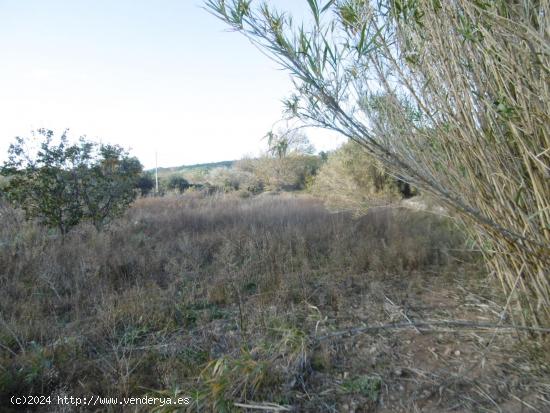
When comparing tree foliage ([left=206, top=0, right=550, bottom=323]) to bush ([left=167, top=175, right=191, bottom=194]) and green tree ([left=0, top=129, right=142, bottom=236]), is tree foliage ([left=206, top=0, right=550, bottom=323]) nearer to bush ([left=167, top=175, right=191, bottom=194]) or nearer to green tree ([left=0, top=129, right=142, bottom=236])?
green tree ([left=0, top=129, right=142, bottom=236])

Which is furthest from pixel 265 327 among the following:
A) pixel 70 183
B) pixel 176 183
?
pixel 176 183

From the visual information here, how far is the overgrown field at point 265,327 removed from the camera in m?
1.77

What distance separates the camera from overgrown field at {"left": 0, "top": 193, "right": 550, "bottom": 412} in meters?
1.77

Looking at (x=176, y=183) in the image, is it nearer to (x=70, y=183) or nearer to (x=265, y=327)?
(x=70, y=183)

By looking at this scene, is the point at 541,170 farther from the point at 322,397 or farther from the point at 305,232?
the point at 305,232

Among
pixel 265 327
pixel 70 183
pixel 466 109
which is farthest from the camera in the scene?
pixel 70 183

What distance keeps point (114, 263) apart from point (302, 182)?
16.0m

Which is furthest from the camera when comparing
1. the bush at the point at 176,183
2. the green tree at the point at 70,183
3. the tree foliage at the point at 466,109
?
the bush at the point at 176,183

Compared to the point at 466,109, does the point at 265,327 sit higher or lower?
lower

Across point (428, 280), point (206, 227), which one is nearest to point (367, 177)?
point (206, 227)

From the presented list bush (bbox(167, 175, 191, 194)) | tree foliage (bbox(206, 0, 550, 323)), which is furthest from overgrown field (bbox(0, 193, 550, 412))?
bush (bbox(167, 175, 191, 194))

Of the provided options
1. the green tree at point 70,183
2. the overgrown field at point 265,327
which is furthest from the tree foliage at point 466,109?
the green tree at point 70,183

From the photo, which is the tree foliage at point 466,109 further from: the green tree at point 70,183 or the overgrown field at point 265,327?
the green tree at point 70,183

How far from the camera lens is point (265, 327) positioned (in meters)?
2.41
